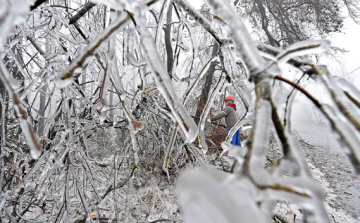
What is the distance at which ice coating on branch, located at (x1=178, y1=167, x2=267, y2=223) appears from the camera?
0.58 feet

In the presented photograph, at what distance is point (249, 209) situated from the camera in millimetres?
177

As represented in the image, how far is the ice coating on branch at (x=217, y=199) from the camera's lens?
18cm

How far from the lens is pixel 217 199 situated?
182mm

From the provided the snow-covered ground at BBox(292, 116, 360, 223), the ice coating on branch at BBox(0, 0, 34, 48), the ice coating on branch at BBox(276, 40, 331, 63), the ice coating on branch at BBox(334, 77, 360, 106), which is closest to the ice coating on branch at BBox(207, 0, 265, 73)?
the ice coating on branch at BBox(276, 40, 331, 63)

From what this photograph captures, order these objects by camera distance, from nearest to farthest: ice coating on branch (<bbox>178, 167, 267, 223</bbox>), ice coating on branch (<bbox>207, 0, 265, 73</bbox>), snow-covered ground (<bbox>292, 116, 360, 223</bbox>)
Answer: ice coating on branch (<bbox>178, 167, 267, 223</bbox>) → ice coating on branch (<bbox>207, 0, 265, 73</bbox>) → snow-covered ground (<bbox>292, 116, 360, 223</bbox>)

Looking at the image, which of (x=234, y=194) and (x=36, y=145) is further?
(x=36, y=145)

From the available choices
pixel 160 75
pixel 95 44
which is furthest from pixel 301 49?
pixel 95 44

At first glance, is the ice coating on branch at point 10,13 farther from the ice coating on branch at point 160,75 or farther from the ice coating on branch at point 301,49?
the ice coating on branch at point 301,49

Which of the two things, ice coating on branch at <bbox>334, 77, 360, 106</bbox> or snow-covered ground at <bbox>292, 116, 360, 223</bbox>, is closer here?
ice coating on branch at <bbox>334, 77, 360, 106</bbox>

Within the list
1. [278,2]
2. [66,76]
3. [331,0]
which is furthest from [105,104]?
[331,0]

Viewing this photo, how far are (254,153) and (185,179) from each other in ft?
0.27

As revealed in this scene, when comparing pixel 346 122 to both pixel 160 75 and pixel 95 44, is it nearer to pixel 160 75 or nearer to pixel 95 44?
pixel 160 75

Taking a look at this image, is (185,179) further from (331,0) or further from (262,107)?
(331,0)

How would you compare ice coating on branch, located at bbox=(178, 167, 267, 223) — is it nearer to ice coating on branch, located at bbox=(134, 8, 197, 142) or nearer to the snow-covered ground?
ice coating on branch, located at bbox=(134, 8, 197, 142)
